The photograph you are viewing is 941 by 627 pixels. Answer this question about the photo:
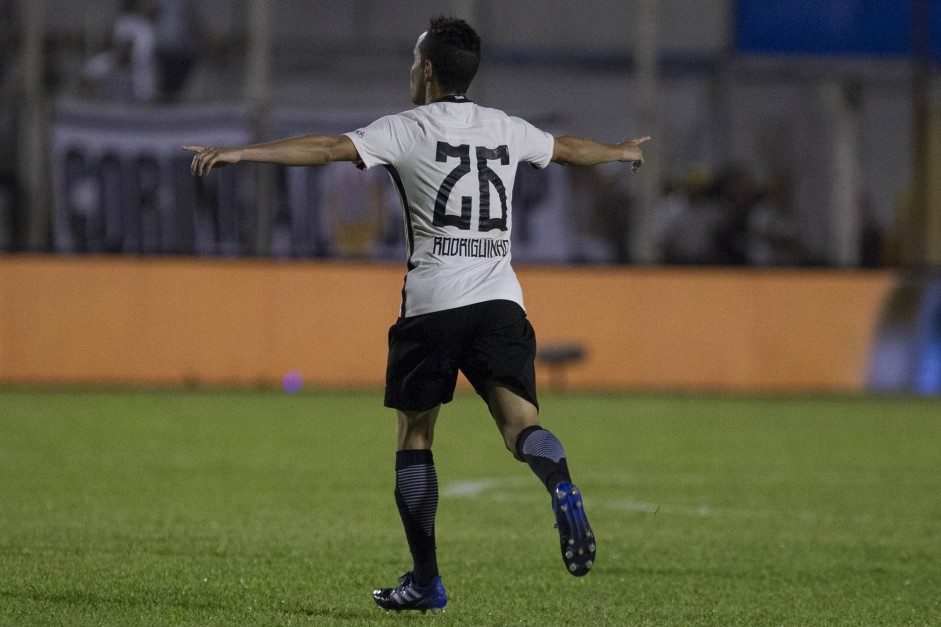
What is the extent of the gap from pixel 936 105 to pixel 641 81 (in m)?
4.09

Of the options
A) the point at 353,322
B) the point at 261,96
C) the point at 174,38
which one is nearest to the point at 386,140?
the point at 353,322

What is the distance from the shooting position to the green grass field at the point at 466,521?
19.5 ft

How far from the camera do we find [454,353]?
18.5ft

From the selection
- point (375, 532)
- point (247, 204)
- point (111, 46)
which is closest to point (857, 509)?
point (375, 532)

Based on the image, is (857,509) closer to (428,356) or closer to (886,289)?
(428,356)

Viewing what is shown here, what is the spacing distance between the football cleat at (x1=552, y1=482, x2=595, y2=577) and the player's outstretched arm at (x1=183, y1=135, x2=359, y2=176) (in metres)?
1.30

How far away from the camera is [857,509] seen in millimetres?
9383

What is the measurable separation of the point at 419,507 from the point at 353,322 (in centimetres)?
1383

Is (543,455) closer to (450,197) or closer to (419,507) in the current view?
(419,507)

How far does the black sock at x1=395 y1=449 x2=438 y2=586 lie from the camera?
19.0 ft

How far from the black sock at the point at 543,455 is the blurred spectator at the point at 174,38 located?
660 inches

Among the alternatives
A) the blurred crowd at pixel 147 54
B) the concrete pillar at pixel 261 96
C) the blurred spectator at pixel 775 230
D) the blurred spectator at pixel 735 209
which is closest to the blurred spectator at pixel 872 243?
the blurred spectator at pixel 775 230

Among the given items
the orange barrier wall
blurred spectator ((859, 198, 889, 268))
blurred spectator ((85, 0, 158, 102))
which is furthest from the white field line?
blurred spectator ((859, 198, 889, 268))

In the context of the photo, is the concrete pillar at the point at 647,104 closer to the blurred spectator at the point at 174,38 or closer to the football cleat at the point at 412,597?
the blurred spectator at the point at 174,38
